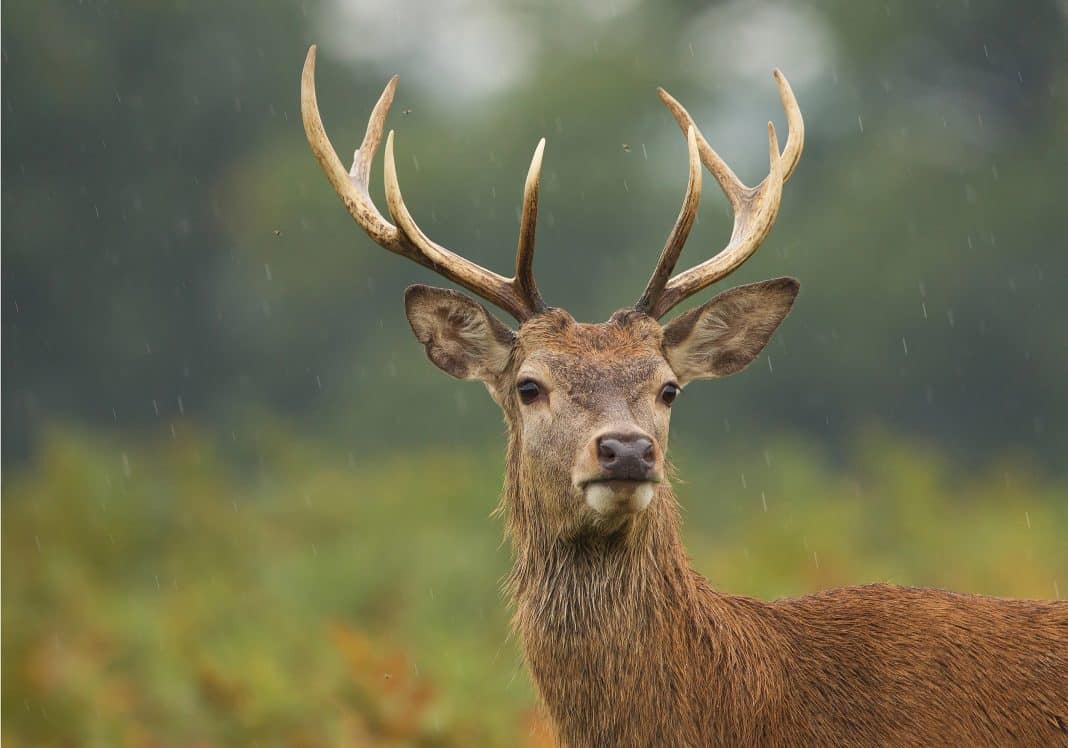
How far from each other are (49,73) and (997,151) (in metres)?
15.3

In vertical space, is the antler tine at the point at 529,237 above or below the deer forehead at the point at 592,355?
above

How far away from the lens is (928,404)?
89.5 feet

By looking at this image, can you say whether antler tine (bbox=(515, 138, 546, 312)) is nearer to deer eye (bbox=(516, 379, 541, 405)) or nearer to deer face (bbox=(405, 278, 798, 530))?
deer face (bbox=(405, 278, 798, 530))

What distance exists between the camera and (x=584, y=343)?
578 cm

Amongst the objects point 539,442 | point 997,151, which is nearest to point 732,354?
point 539,442

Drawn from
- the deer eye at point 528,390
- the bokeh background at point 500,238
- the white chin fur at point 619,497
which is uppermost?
the bokeh background at point 500,238

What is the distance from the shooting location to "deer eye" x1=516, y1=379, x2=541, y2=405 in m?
5.73

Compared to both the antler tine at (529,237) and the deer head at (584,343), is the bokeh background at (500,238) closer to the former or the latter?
the deer head at (584,343)

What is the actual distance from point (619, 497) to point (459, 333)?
1105 millimetres

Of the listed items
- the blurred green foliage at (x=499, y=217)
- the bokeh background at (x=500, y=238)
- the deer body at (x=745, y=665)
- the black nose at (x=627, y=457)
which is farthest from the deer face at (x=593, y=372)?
the blurred green foliage at (x=499, y=217)

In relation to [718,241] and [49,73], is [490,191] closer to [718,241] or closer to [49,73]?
[718,241]

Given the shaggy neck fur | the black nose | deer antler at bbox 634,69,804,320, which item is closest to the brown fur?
the shaggy neck fur

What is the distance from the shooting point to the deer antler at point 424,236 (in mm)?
5879

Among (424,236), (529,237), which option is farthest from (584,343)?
(424,236)
